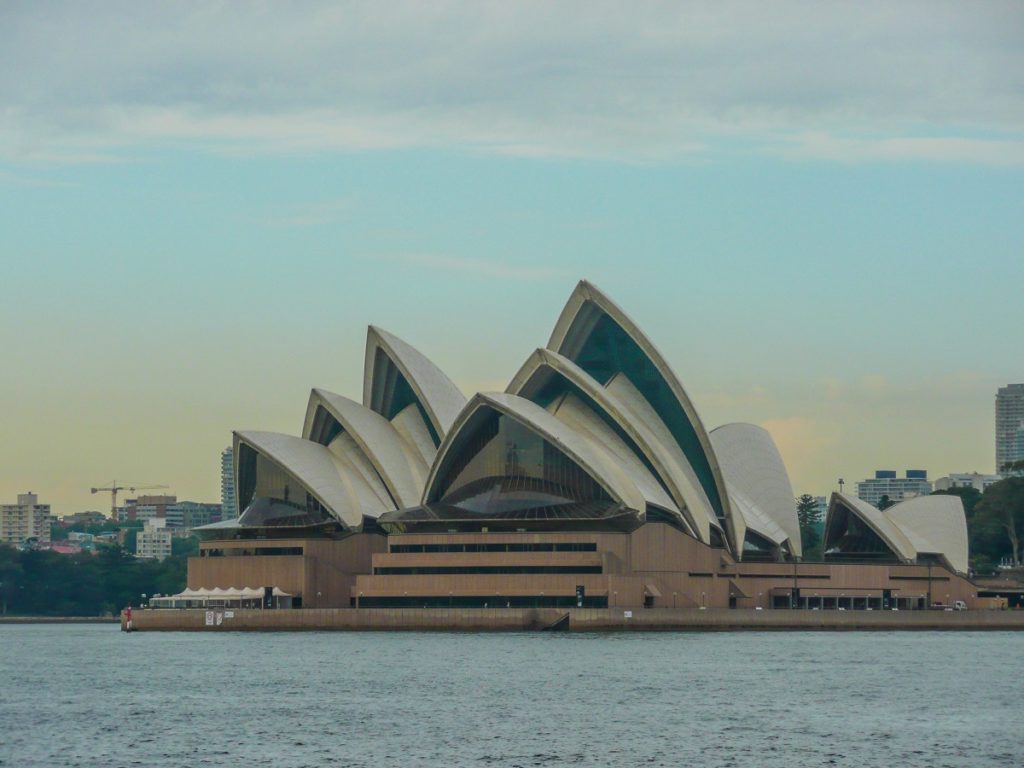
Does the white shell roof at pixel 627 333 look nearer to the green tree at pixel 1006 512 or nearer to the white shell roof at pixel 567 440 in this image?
the white shell roof at pixel 567 440

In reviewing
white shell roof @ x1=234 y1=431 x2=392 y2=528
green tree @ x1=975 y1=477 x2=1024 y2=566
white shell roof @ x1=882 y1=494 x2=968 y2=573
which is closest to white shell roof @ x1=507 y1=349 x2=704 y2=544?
white shell roof @ x1=234 y1=431 x2=392 y2=528

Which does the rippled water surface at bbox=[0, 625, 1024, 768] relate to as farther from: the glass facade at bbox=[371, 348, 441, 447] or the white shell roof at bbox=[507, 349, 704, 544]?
the glass facade at bbox=[371, 348, 441, 447]

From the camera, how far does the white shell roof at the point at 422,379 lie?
12300cm

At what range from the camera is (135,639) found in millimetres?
115875

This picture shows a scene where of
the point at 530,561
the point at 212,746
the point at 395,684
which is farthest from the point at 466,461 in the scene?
the point at 212,746

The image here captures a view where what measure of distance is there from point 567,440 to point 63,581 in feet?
304

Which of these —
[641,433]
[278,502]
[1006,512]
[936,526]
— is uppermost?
[641,433]

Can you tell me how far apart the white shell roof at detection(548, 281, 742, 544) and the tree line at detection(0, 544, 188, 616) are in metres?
76.9

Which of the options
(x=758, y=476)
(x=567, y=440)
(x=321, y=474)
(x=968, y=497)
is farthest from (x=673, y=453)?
(x=968, y=497)

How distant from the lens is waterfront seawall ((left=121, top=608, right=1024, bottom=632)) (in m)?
111

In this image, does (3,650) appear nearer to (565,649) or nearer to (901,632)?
(565,649)

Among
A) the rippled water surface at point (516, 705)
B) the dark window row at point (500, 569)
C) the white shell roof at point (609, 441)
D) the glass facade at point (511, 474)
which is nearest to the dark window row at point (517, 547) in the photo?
the dark window row at point (500, 569)

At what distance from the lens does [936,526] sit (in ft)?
444

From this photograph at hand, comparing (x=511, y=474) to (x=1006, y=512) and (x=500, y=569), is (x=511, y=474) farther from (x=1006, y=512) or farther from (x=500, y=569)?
(x=1006, y=512)
